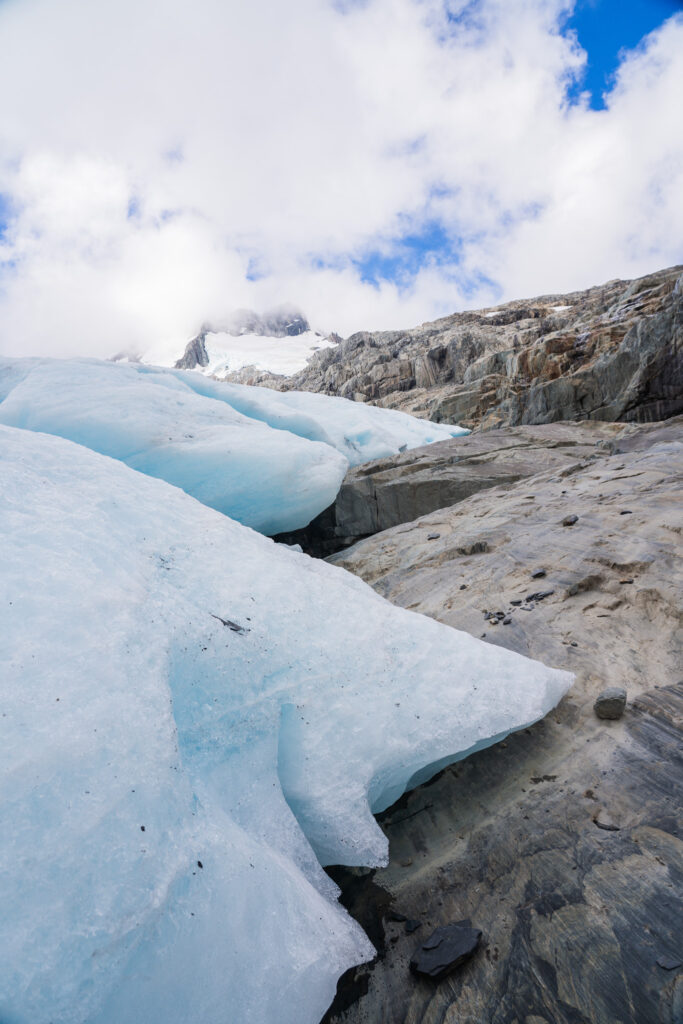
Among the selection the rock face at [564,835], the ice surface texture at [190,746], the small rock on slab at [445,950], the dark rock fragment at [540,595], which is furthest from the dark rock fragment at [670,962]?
the dark rock fragment at [540,595]

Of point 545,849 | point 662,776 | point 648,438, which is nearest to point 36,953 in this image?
point 545,849

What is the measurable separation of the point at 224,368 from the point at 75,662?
82.3 metres

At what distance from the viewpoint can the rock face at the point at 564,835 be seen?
1196mm

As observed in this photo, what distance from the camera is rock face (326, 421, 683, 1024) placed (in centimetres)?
120

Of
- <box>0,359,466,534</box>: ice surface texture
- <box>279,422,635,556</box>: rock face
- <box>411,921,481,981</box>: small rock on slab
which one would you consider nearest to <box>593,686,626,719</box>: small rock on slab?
<box>411,921,481,981</box>: small rock on slab

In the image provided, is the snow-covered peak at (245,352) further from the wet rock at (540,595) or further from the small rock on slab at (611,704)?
the small rock on slab at (611,704)

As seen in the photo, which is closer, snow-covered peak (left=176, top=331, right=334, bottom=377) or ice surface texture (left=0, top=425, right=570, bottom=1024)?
ice surface texture (left=0, top=425, right=570, bottom=1024)

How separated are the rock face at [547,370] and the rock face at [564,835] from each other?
6.53m

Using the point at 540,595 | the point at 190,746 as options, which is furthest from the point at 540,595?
the point at 190,746

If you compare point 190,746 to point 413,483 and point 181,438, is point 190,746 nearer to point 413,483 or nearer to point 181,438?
point 181,438

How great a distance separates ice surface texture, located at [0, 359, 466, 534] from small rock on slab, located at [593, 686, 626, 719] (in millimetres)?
3606

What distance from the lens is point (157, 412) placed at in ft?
16.9

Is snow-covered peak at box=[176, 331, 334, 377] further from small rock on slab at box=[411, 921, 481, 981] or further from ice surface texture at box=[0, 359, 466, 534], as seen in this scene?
small rock on slab at box=[411, 921, 481, 981]

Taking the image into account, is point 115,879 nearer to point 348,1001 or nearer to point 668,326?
point 348,1001
